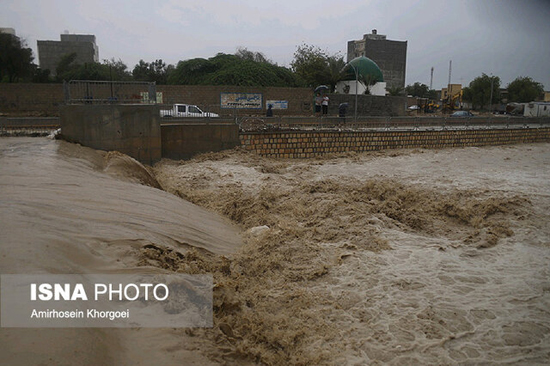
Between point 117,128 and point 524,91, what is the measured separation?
2304 inches

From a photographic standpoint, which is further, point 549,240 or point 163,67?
point 163,67

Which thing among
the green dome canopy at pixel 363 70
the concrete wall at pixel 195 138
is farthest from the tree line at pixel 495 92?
the concrete wall at pixel 195 138

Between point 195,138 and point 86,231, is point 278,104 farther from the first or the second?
point 86,231

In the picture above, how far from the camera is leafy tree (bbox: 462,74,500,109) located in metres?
54.0

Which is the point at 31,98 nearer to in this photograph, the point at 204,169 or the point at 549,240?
the point at 204,169

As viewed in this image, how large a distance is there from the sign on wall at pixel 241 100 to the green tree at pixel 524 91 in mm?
42254

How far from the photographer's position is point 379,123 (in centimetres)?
2298

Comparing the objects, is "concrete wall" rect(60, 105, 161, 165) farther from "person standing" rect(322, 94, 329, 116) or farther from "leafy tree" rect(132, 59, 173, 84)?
"leafy tree" rect(132, 59, 173, 84)

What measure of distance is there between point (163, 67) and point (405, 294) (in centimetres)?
3942

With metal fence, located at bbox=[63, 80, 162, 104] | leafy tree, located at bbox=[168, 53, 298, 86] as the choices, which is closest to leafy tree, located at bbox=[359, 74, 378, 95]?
leafy tree, located at bbox=[168, 53, 298, 86]

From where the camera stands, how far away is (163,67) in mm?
41344

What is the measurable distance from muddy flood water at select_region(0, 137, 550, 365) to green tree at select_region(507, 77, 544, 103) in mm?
52555

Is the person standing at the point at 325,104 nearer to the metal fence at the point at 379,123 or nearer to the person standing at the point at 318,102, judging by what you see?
the person standing at the point at 318,102

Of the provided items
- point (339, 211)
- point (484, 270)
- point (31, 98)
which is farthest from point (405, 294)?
point (31, 98)
